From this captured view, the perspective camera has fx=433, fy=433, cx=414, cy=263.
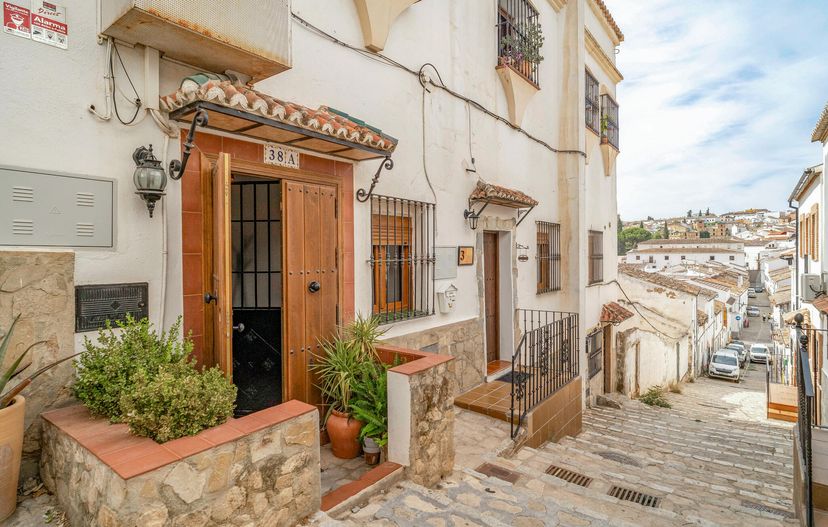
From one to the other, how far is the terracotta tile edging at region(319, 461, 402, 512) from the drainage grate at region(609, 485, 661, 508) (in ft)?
8.07

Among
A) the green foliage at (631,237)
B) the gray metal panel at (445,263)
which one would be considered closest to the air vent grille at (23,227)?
the gray metal panel at (445,263)

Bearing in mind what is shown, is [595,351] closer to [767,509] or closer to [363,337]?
[767,509]

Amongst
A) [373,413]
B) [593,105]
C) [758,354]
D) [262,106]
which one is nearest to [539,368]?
[373,413]

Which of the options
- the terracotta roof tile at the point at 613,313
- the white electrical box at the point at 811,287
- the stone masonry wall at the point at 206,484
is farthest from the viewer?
the terracotta roof tile at the point at 613,313

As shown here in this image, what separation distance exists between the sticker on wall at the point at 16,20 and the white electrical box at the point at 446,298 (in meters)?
4.65

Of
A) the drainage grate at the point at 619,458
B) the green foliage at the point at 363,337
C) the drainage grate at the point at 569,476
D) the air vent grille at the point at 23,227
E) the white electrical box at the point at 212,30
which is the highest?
the white electrical box at the point at 212,30

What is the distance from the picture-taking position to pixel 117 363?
8.62ft

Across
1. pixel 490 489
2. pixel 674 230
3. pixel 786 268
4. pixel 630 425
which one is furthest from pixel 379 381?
pixel 674 230

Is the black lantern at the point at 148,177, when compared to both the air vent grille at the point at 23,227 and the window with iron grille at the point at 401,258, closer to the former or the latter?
the air vent grille at the point at 23,227

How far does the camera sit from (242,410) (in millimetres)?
4121

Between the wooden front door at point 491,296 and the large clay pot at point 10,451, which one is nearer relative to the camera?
the large clay pot at point 10,451

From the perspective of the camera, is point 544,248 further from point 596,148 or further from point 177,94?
point 177,94

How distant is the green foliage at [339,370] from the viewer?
3.86 m

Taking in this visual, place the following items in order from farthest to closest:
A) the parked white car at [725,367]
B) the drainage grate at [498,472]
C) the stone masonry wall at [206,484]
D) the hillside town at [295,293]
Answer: the parked white car at [725,367]
the drainage grate at [498,472]
the hillside town at [295,293]
the stone masonry wall at [206,484]
